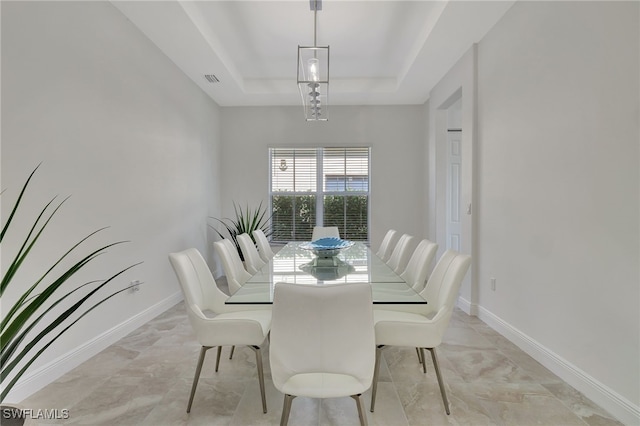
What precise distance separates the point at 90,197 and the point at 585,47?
351 cm

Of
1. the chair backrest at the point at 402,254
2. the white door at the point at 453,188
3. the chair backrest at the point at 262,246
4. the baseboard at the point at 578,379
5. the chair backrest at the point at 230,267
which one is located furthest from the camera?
the white door at the point at 453,188

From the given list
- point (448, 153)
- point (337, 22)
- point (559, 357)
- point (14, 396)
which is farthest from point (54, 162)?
point (448, 153)

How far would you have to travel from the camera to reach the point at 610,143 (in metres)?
1.89

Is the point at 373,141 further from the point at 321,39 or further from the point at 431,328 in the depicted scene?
the point at 431,328

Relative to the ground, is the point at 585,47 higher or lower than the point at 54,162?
higher

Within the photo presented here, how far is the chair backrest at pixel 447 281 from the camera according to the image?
190 cm

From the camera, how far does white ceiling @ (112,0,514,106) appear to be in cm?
305

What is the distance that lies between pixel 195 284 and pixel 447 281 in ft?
5.01

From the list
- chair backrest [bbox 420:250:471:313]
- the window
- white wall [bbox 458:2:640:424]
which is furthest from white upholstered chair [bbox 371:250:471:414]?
the window

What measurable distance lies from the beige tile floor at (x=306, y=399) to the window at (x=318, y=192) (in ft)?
10.5

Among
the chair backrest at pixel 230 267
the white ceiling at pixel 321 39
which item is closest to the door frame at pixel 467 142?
the white ceiling at pixel 321 39

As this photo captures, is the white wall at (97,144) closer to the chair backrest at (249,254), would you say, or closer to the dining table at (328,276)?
the chair backrest at (249,254)

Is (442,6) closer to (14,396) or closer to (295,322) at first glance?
(295,322)

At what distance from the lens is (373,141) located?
562 cm
